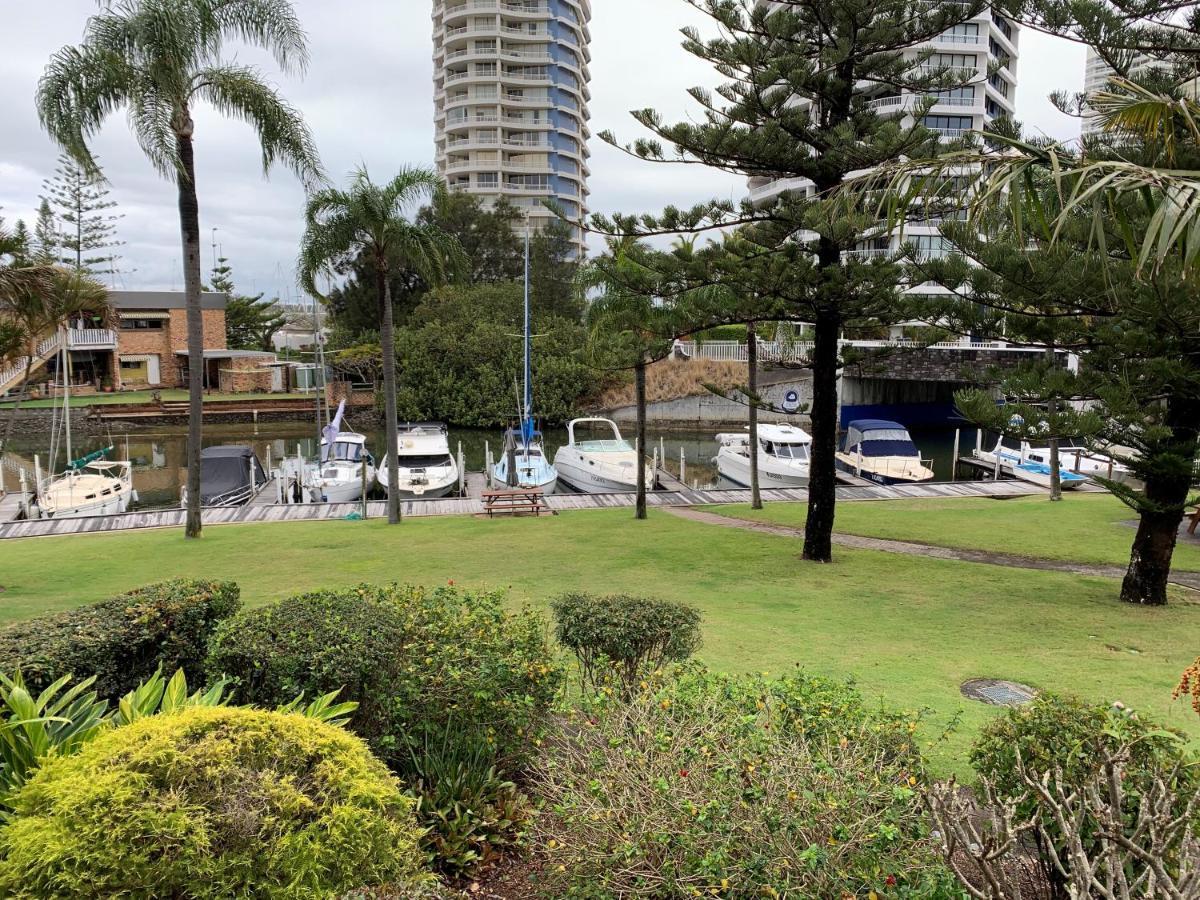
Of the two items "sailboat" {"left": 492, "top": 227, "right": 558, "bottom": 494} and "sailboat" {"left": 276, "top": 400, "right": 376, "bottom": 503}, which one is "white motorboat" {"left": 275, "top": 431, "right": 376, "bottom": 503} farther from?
"sailboat" {"left": 492, "top": 227, "right": 558, "bottom": 494}

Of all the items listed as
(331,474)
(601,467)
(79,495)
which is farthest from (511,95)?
(79,495)

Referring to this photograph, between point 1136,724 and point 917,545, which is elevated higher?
point 1136,724

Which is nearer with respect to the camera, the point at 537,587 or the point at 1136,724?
the point at 1136,724

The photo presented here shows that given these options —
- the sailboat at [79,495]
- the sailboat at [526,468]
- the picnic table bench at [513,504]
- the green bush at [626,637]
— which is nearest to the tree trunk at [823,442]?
the green bush at [626,637]

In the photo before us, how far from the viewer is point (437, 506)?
58.5 feet

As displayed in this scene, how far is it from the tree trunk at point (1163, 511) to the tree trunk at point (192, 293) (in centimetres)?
1186

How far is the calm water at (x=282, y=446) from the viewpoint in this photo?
26031mm

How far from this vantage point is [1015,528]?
13305 mm

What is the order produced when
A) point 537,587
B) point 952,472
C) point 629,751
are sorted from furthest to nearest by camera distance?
point 952,472, point 537,587, point 629,751

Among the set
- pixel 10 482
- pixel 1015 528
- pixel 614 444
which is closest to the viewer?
pixel 1015 528

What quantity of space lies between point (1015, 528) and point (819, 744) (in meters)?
11.5

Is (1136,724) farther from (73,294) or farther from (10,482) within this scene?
(10,482)

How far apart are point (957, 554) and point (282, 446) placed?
2683 cm

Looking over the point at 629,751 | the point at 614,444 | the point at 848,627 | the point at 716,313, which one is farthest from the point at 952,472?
the point at 629,751
